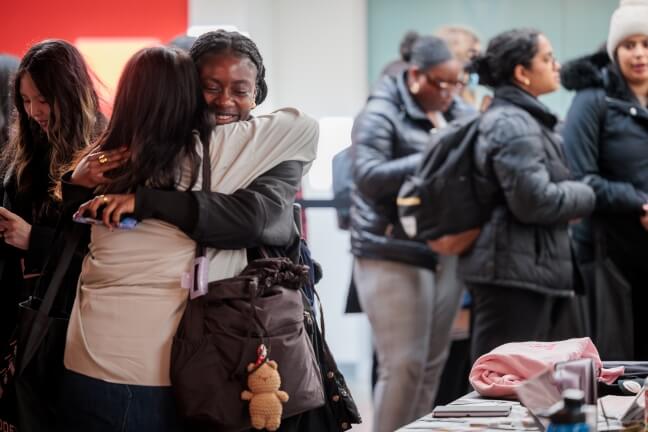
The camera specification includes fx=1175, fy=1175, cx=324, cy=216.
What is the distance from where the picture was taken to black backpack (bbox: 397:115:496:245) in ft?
14.6

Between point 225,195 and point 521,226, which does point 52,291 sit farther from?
point 521,226

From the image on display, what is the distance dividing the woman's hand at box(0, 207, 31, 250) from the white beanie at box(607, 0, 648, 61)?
271 centimetres

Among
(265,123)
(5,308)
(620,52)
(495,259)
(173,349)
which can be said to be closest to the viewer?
(173,349)

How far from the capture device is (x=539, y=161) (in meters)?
4.32

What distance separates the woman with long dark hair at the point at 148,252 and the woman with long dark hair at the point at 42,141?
333mm

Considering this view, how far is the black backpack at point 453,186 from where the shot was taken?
444 centimetres

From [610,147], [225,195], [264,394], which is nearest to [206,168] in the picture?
[225,195]

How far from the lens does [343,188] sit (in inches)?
214

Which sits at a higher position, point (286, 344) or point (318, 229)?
point (286, 344)

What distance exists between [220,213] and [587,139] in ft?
8.49

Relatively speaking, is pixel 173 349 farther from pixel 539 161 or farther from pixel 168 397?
pixel 539 161

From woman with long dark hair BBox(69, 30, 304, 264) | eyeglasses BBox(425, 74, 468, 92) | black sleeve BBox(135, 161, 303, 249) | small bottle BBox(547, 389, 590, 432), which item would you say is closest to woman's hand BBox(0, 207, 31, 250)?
woman with long dark hair BBox(69, 30, 304, 264)

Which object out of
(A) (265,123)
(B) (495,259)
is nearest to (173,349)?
(A) (265,123)

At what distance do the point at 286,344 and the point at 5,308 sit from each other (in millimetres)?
1051
